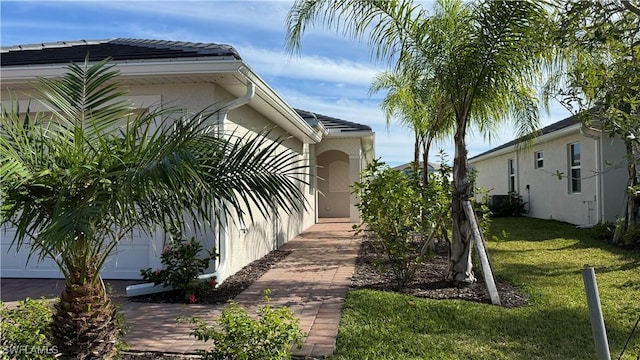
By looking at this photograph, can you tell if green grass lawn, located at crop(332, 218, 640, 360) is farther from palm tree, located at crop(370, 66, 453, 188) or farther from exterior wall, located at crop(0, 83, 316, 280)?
palm tree, located at crop(370, 66, 453, 188)

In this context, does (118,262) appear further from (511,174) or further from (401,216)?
(511,174)

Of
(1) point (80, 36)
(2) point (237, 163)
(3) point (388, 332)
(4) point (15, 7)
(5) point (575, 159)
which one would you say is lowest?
(3) point (388, 332)

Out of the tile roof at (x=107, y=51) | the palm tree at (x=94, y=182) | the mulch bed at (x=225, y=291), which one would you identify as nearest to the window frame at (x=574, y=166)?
the mulch bed at (x=225, y=291)

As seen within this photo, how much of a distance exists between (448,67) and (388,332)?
160 inches

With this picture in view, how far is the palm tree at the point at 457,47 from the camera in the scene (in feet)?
21.9

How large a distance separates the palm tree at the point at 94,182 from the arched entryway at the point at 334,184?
1699 cm

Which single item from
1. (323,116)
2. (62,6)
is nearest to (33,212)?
(62,6)

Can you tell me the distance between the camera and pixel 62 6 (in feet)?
22.9

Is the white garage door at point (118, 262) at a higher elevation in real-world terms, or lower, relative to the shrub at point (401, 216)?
lower

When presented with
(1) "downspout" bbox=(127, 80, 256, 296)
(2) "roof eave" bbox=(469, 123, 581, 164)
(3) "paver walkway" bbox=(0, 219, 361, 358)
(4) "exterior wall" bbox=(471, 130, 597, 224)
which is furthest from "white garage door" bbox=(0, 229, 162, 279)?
(2) "roof eave" bbox=(469, 123, 581, 164)

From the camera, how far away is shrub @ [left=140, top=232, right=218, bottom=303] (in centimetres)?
661

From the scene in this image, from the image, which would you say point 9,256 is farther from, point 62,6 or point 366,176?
point 366,176

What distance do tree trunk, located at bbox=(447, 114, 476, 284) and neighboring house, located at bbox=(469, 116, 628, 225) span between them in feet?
8.66

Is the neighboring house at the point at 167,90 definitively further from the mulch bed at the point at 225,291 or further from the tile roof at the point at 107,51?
the mulch bed at the point at 225,291
